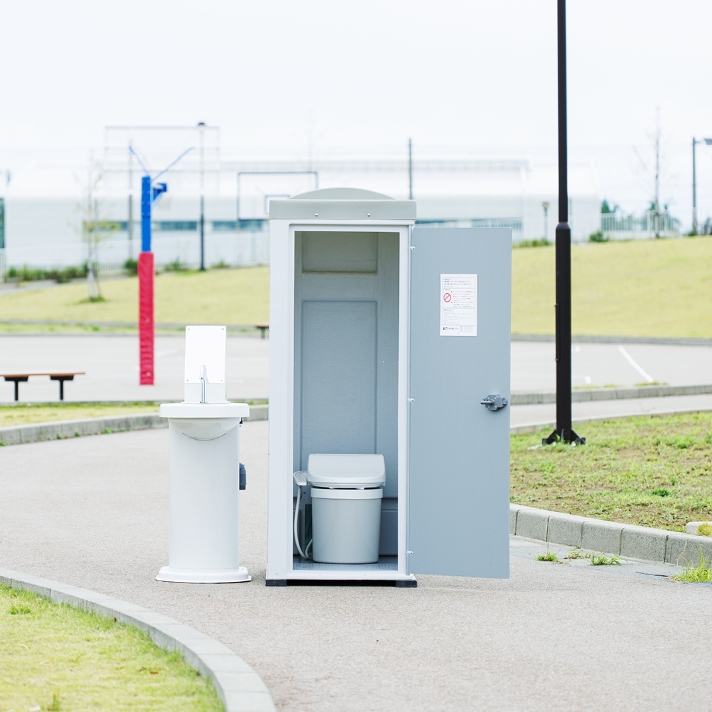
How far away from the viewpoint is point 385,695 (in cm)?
481

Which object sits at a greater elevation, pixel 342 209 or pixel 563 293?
pixel 342 209

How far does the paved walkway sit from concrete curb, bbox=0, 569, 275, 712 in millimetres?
181

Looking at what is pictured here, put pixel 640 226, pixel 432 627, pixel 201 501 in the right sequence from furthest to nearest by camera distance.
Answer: pixel 640 226 → pixel 201 501 → pixel 432 627

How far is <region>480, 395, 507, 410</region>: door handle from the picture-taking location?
22.9 ft

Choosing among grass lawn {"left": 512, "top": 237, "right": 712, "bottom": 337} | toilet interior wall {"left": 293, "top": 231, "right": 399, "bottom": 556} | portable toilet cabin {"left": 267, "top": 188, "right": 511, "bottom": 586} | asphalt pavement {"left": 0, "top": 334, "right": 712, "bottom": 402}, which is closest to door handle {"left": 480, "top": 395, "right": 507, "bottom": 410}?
portable toilet cabin {"left": 267, "top": 188, "right": 511, "bottom": 586}

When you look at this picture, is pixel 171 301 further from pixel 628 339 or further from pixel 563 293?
pixel 563 293

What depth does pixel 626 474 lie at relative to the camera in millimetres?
10461

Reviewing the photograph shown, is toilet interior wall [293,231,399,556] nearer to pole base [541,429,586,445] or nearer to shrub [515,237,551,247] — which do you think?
pole base [541,429,586,445]

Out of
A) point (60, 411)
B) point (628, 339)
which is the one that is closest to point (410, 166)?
point (628, 339)

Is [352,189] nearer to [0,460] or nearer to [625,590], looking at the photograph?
[625,590]

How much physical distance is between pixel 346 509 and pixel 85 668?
2.59 meters

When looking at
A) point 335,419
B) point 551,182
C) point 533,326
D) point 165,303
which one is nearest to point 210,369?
point 335,419

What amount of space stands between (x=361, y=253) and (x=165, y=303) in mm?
45387

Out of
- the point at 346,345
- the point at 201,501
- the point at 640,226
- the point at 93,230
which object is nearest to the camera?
the point at 201,501
